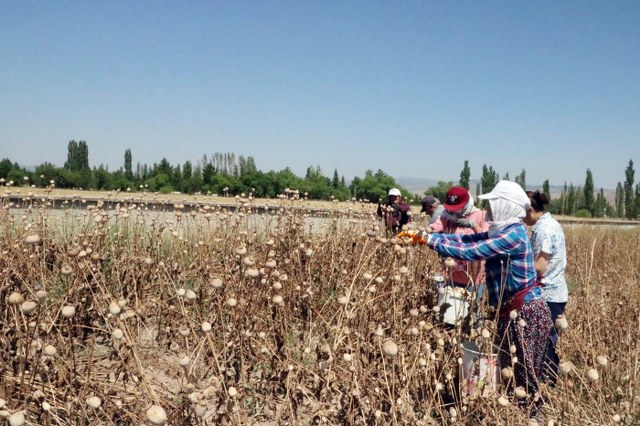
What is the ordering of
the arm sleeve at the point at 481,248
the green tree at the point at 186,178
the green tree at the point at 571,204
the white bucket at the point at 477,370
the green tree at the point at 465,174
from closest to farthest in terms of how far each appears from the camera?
the white bucket at the point at 477,370
the arm sleeve at the point at 481,248
the green tree at the point at 186,178
the green tree at the point at 465,174
the green tree at the point at 571,204

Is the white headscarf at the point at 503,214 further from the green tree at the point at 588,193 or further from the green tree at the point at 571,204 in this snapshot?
the green tree at the point at 571,204

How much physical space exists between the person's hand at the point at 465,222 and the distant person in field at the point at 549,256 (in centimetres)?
64

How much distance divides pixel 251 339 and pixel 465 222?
2.05 m

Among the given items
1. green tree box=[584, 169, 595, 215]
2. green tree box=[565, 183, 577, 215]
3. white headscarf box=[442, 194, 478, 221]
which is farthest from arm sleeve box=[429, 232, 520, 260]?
green tree box=[565, 183, 577, 215]

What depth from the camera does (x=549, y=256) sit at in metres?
2.94

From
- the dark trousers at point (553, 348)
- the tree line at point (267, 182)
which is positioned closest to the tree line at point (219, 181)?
the tree line at point (267, 182)

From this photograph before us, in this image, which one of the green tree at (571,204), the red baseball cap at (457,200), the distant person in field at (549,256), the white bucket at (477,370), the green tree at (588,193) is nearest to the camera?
the white bucket at (477,370)

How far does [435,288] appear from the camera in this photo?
3275 mm

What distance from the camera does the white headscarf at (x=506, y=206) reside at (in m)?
2.54

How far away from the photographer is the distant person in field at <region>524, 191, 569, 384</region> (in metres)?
2.92

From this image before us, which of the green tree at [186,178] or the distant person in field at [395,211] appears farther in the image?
the green tree at [186,178]

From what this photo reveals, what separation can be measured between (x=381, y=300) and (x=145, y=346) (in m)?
1.68

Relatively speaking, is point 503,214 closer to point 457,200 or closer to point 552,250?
point 552,250

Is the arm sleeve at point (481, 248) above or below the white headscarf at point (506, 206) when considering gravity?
below
